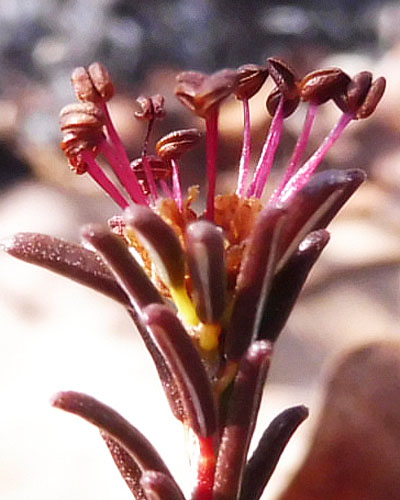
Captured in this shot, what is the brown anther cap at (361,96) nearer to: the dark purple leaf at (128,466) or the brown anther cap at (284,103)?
the brown anther cap at (284,103)

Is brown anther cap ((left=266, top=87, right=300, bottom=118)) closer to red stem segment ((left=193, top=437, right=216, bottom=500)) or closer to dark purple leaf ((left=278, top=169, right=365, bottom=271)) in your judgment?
dark purple leaf ((left=278, top=169, right=365, bottom=271))

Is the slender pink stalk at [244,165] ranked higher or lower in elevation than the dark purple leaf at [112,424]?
higher

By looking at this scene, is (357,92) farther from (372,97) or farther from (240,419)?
(240,419)

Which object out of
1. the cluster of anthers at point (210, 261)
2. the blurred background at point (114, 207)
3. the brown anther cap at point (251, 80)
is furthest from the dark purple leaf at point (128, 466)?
the blurred background at point (114, 207)

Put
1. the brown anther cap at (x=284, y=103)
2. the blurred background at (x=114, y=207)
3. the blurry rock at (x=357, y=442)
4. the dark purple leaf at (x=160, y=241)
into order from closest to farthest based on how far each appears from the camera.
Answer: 1. the dark purple leaf at (x=160, y=241)
2. the brown anther cap at (x=284, y=103)
3. the blurry rock at (x=357, y=442)
4. the blurred background at (x=114, y=207)

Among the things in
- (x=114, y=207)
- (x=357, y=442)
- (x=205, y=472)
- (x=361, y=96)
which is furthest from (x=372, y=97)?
(x=114, y=207)

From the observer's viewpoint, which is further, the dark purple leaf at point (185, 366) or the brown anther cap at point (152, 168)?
the brown anther cap at point (152, 168)

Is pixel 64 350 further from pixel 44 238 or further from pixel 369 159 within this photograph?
pixel 44 238

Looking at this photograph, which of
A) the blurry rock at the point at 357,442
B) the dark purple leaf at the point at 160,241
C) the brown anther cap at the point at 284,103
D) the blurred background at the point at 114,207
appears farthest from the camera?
the blurred background at the point at 114,207
